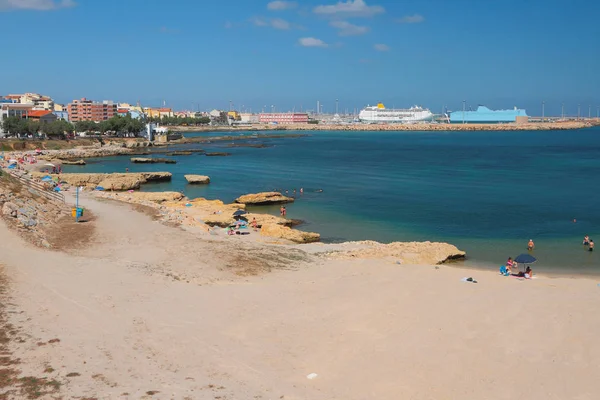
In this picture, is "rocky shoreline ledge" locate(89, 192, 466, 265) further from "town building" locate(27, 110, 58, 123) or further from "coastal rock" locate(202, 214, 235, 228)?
"town building" locate(27, 110, 58, 123)

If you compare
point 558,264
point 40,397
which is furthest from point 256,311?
point 558,264

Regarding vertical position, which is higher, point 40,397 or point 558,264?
point 40,397

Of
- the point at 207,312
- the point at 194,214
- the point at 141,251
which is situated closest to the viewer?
the point at 207,312

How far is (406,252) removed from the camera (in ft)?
69.3

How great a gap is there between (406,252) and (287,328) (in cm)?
1057

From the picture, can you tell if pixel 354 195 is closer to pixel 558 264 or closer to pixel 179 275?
pixel 558 264

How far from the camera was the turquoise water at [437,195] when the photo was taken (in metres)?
25.8

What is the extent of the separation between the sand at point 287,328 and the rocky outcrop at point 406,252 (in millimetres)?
2206

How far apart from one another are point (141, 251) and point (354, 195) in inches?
935

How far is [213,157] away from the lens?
76.3 meters

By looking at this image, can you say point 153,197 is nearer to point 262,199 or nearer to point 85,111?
point 262,199

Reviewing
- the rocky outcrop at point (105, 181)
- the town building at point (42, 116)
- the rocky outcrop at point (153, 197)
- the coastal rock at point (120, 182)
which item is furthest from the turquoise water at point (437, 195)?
the town building at point (42, 116)

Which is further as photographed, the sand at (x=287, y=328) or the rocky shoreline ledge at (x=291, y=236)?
the rocky shoreline ledge at (x=291, y=236)

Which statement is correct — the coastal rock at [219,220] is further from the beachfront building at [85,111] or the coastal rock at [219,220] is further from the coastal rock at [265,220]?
the beachfront building at [85,111]
